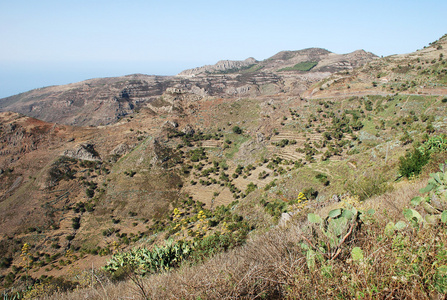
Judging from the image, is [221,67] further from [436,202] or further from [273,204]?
[436,202]

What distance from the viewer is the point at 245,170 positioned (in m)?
27.8

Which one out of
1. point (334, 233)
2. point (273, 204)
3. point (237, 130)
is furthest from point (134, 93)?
point (334, 233)

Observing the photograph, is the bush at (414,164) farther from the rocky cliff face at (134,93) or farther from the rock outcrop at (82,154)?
the rocky cliff face at (134,93)

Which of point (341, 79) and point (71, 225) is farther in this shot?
point (341, 79)

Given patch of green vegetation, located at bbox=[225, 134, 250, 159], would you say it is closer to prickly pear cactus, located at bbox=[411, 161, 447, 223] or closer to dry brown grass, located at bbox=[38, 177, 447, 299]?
prickly pear cactus, located at bbox=[411, 161, 447, 223]

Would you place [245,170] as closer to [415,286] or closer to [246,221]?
[246,221]

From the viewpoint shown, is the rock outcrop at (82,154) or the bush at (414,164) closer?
the bush at (414,164)

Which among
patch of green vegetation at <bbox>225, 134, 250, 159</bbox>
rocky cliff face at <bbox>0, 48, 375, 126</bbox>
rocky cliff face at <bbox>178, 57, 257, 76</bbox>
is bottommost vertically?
patch of green vegetation at <bbox>225, 134, 250, 159</bbox>

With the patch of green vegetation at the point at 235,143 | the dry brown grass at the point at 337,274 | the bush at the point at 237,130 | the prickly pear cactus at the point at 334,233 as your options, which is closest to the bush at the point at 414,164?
the dry brown grass at the point at 337,274

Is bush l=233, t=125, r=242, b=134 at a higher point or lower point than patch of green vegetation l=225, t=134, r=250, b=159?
higher

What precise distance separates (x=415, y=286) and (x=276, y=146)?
28.4 meters

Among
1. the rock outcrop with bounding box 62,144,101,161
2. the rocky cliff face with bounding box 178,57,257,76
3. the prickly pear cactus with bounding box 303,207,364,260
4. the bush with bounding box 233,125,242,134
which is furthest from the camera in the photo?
the rocky cliff face with bounding box 178,57,257,76


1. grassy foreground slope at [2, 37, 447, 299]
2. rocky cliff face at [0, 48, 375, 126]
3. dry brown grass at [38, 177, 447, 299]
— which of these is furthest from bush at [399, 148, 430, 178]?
rocky cliff face at [0, 48, 375, 126]

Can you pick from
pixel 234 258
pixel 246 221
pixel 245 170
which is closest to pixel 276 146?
pixel 245 170
